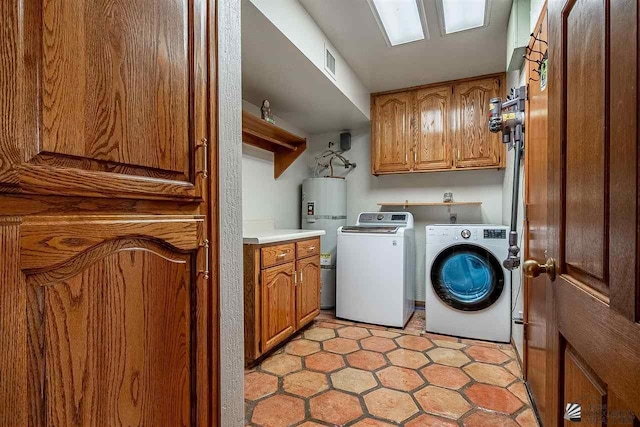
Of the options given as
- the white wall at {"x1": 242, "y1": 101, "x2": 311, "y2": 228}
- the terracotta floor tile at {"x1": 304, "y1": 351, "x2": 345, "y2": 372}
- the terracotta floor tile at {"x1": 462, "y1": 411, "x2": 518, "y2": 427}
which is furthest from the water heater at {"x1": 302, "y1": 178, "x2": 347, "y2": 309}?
the terracotta floor tile at {"x1": 462, "y1": 411, "x2": 518, "y2": 427}

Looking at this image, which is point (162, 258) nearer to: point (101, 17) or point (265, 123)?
point (101, 17)

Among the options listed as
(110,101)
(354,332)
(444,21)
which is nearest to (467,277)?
(354,332)

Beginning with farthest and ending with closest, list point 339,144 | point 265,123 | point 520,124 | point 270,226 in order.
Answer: point 339,144
point 270,226
point 265,123
point 520,124

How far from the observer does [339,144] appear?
3764mm

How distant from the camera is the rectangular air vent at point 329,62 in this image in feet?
7.43

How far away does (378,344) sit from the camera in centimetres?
243

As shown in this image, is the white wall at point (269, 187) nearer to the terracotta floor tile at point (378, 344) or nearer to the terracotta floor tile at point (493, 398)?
the terracotta floor tile at point (378, 344)

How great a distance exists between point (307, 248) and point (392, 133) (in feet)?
4.97

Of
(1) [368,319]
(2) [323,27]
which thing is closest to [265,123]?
(2) [323,27]

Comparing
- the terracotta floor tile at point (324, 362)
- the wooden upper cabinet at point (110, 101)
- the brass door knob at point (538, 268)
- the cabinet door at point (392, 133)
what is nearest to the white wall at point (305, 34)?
the cabinet door at point (392, 133)

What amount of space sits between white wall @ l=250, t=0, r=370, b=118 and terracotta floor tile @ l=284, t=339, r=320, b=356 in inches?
78.4

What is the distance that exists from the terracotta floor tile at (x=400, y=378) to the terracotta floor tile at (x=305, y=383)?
0.35 meters

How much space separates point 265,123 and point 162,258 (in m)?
2.00

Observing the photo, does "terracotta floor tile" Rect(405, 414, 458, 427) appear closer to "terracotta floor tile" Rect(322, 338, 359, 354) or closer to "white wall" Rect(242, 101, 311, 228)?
"terracotta floor tile" Rect(322, 338, 359, 354)
